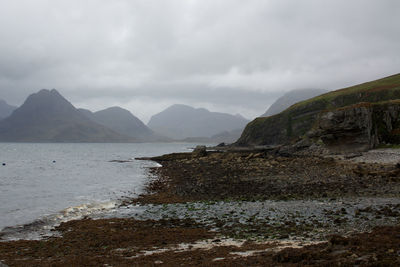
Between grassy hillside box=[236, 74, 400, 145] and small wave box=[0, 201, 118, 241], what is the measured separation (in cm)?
7875

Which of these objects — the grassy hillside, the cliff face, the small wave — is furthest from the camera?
the grassy hillside

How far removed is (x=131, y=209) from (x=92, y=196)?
9.63m

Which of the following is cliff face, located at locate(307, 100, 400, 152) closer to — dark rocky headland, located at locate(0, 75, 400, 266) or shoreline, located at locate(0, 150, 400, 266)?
dark rocky headland, located at locate(0, 75, 400, 266)

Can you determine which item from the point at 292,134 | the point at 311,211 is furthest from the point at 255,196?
the point at 292,134

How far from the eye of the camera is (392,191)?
2362 cm

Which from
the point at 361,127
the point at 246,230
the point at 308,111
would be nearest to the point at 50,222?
the point at 246,230

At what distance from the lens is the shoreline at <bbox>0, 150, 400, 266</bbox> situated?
11156mm

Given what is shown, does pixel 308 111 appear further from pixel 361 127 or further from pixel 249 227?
pixel 249 227

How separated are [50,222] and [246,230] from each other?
1373cm

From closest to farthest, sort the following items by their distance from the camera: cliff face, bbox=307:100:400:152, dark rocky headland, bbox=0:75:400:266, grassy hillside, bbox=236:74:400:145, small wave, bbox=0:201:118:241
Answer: dark rocky headland, bbox=0:75:400:266 → small wave, bbox=0:201:118:241 → cliff face, bbox=307:100:400:152 → grassy hillside, bbox=236:74:400:145

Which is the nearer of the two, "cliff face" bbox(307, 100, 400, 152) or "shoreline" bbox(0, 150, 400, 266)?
"shoreline" bbox(0, 150, 400, 266)

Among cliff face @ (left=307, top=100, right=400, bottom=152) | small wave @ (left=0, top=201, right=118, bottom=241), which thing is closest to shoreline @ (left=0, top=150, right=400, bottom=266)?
small wave @ (left=0, top=201, right=118, bottom=241)

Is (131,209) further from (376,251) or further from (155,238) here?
(376,251)

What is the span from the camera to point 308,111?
120875 millimetres
